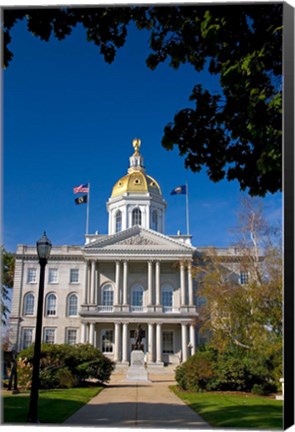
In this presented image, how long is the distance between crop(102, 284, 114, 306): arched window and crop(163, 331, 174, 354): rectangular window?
4.84 m

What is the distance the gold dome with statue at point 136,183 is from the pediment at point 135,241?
7.09m

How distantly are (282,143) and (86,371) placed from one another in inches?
546

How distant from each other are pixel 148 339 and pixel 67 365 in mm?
19666

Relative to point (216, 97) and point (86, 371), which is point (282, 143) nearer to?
point (216, 97)

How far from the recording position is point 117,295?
39.0 metres

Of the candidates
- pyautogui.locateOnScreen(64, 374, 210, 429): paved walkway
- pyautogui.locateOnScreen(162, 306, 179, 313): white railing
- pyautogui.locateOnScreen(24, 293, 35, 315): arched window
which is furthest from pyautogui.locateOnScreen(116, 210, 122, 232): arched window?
pyautogui.locateOnScreen(64, 374, 210, 429): paved walkway

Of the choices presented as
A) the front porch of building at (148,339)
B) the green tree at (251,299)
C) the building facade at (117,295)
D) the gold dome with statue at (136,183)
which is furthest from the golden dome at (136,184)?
the green tree at (251,299)

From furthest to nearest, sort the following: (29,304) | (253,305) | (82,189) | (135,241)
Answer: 1. (29,304)
2. (135,241)
3. (82,189)
4. (253,305)

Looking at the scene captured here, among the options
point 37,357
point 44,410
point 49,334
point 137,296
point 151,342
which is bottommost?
point 151,342

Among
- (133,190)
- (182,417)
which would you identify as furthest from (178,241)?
(182,417)

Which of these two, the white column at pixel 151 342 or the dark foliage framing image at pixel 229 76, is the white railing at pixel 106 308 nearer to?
the white column at pixel 151 342

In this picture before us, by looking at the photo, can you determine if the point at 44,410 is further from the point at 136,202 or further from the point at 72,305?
the point at 136,202

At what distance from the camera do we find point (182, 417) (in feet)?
28.4

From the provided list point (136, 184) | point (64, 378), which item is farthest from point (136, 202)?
point (64, 378)
